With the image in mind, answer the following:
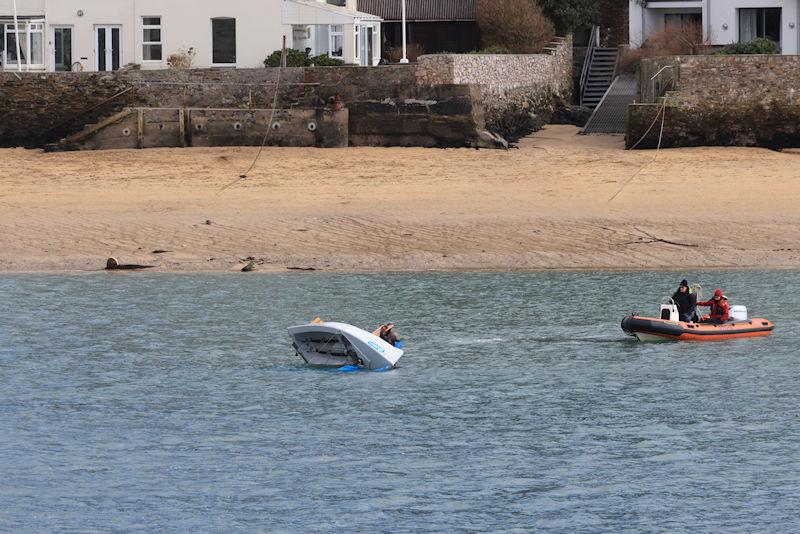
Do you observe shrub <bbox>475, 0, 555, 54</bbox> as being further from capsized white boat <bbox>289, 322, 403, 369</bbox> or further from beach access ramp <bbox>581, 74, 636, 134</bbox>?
capsized white boat <bbox>289, 322, 403, 369</bbox>

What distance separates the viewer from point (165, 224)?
30781 mm

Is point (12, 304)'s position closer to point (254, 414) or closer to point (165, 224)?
point (165, 224)

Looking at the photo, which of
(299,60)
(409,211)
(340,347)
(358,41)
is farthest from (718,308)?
(358,41)

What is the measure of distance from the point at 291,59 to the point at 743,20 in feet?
51.8

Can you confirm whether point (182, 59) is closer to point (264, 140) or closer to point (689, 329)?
point (264, 140)

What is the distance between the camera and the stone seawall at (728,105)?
121ft

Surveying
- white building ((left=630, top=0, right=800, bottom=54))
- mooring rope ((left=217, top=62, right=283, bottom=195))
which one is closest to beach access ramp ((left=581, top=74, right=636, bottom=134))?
white building ((left=630, top=0, right=800, bottom=54))

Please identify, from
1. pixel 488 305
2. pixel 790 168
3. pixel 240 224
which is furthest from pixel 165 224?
pixel 790 168

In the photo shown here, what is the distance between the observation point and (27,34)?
4438 cm

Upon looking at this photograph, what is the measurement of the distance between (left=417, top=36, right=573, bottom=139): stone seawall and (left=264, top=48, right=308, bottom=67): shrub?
5275 millimetres

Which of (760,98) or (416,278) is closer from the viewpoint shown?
(416,278)

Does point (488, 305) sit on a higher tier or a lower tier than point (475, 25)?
lower

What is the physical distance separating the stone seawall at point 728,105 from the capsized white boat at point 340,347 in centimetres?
1589

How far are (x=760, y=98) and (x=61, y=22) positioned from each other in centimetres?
2010
